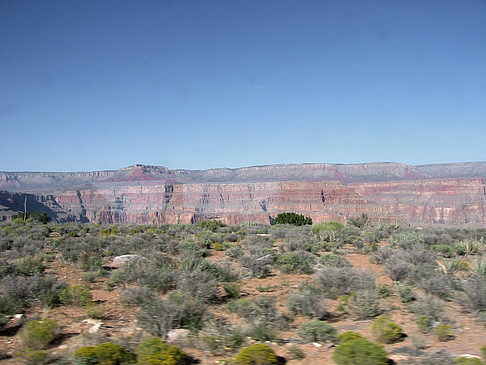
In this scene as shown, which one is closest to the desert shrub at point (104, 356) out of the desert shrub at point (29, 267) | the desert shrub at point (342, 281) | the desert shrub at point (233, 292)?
the desert shrub at point (233, 292)

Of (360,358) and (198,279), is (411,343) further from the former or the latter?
(198,279)

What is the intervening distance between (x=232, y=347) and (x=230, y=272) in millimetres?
4998

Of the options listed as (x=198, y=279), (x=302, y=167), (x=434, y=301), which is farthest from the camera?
(x=302, y=167)

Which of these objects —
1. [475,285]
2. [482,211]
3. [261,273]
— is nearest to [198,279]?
[261,273]

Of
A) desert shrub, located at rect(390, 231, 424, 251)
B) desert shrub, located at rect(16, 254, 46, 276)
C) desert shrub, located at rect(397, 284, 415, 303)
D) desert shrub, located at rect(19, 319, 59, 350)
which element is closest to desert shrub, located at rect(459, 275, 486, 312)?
desert shrub, located at rect(397, 284, 415, 303)

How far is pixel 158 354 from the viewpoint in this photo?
465 centimetres

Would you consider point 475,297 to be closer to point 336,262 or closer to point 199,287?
point 336,262

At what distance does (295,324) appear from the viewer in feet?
21.7

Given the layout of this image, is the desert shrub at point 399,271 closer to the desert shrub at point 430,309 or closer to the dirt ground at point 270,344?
the dirt ground at point 270,344

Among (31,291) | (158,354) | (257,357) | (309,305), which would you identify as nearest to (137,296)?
(31,291)

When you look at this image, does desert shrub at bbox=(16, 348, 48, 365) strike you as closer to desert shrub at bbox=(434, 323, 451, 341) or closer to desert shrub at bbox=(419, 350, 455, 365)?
desert shrub at bbox=(419, 350, 455, 365)

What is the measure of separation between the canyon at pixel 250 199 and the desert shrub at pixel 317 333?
59341 mm

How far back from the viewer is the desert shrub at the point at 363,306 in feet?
22.4

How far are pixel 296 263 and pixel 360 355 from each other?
732cm
